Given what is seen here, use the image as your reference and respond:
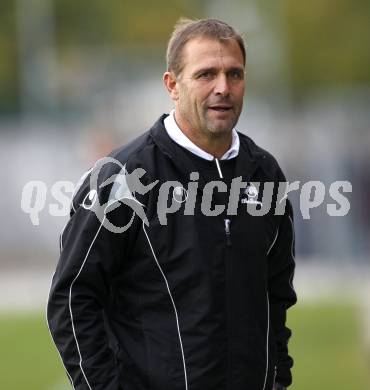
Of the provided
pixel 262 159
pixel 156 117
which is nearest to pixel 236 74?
pixel 262 159

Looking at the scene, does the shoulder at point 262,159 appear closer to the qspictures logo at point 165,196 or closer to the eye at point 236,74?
→ the qspictures logo at point 165,196

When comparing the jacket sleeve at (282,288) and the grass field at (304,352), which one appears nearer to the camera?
the jacket sleeve at (282,288)

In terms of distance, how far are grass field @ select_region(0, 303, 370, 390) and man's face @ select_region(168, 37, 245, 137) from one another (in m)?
5.02

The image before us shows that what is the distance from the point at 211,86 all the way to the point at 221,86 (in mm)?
44

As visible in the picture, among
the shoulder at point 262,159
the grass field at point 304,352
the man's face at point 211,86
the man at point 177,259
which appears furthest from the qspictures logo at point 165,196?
the grass field at point 304,352

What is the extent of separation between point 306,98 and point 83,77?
620 cm

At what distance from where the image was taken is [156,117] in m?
25.3

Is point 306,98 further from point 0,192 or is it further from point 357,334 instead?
point 357,334

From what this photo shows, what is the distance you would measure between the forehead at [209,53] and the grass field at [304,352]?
16.7ft

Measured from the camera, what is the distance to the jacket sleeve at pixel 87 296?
4.98 m

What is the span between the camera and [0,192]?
25703 millimetres

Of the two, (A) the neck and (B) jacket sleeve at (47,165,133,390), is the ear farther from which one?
(B) jacket sleeve at (47,165,133,390)

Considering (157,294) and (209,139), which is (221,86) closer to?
(209,139)

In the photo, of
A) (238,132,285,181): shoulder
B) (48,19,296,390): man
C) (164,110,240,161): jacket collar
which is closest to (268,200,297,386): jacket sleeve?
(238,132,285,181): shoulder
